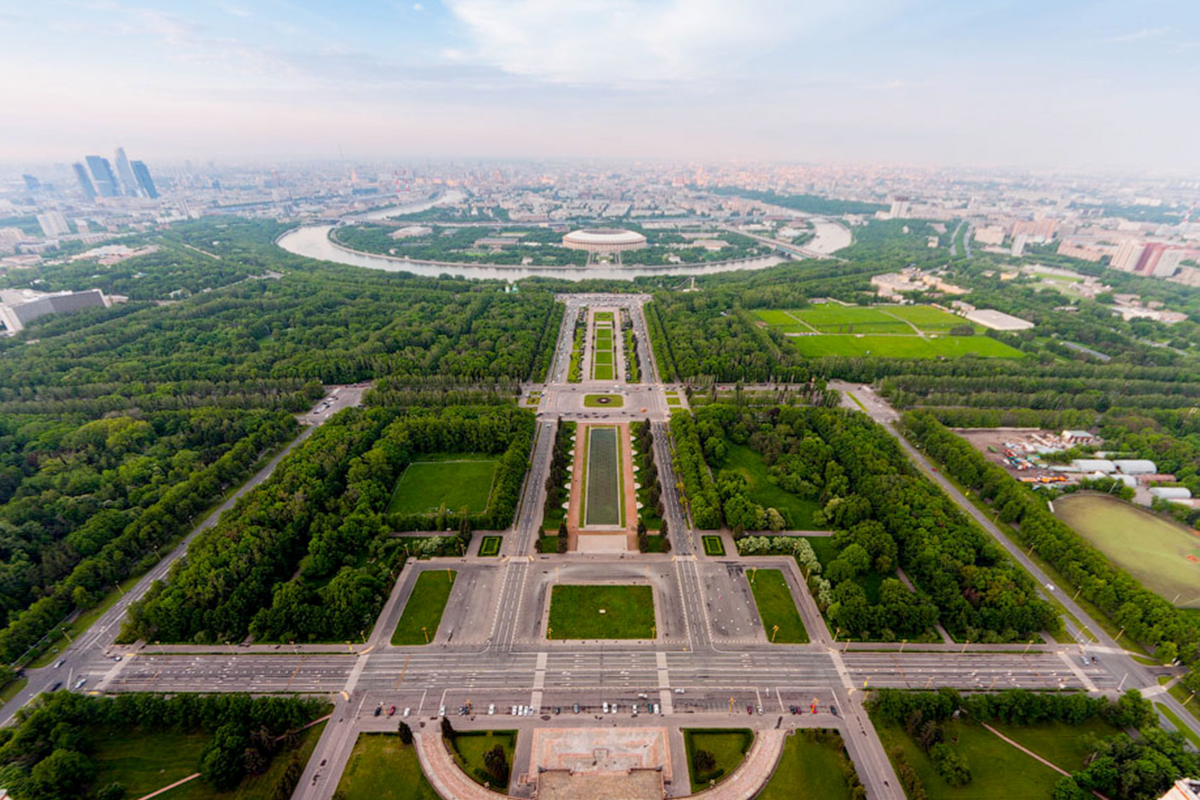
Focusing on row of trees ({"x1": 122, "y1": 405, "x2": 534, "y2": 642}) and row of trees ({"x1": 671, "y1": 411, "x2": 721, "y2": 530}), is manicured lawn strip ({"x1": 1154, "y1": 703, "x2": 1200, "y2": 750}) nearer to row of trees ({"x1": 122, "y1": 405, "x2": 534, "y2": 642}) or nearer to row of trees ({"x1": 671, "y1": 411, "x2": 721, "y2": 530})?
row of trees ({"x1": 671, "y1": 411, "x2": 721, "y2": 530})

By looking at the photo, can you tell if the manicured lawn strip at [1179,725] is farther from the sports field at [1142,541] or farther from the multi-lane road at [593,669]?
the sports field at [1142,541]

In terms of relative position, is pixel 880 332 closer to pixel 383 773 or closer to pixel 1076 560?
pixel 1076 560

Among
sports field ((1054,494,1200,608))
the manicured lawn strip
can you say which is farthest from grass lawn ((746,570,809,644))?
sports field ((1054,494,1200,608))

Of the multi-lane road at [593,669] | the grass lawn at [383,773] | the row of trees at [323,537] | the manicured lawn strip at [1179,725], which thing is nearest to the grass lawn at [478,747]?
the multi-lane road at [593,669]

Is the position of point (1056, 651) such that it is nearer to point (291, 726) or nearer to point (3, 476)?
point (291, 726)

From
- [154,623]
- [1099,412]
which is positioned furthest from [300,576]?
[1099,412]

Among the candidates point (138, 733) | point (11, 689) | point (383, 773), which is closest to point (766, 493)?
point (383, 773)
